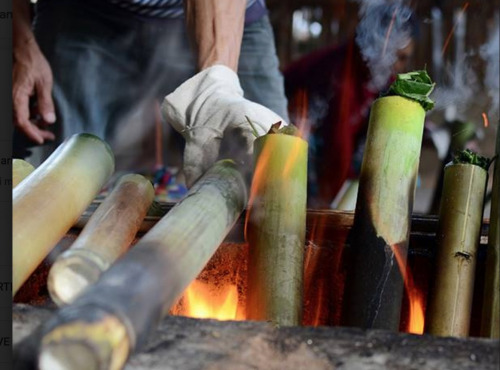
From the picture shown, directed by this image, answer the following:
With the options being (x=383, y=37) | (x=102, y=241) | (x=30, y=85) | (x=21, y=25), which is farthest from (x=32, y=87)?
(x=383, y=37)

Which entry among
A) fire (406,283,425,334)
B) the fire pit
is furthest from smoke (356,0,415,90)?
the fire pit

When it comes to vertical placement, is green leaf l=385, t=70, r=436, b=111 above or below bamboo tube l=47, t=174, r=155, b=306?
above

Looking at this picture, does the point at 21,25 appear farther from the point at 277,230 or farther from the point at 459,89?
the point at 459,89

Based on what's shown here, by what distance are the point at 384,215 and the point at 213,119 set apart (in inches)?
27.4

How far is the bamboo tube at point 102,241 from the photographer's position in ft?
3.90

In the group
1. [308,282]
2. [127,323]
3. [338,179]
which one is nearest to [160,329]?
[127,323]

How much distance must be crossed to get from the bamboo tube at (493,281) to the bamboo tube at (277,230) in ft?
1.31

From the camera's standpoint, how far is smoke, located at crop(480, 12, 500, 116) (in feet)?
18.9

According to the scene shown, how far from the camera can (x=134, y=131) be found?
5.62 m

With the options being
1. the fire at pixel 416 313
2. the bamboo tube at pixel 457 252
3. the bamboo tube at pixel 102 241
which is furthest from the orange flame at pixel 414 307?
the bamboo tube at pixel 102 241

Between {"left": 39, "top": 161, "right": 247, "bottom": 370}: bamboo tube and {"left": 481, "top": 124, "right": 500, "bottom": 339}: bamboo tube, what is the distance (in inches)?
23.3

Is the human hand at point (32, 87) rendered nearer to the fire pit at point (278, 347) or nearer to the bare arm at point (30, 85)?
the bare arm at point (30, 85)

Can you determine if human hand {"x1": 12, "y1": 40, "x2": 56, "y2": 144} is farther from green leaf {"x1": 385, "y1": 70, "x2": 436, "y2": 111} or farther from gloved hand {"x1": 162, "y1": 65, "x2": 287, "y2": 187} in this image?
green leaf {"x1": 385, "y1": 70, "x2": 436, "y2": 111}

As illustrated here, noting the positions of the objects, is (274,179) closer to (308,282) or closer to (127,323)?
(308,282)
